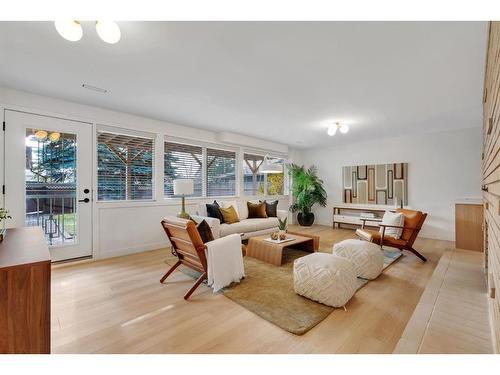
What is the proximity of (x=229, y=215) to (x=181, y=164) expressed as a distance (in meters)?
1.46

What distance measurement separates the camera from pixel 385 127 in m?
4.64

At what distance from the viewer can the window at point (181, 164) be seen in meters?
4.51

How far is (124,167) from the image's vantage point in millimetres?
3973

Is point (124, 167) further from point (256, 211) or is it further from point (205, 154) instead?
point (256, 211)

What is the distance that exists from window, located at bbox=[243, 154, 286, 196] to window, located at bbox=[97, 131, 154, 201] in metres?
2.47

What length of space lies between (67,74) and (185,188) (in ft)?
7.06

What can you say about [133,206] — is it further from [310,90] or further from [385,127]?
[385,127]

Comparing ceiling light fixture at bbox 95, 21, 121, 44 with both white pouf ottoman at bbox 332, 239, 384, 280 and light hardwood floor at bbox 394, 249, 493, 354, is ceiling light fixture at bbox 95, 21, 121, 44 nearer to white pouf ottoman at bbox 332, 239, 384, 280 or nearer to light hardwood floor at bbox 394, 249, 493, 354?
light hardwood floor at bbox 394, 249, 493, 354

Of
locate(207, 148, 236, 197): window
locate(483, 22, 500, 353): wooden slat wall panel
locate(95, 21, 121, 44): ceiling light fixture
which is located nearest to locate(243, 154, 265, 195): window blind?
locate(207, 148, 236, 197): window

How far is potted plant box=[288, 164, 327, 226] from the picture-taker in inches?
259

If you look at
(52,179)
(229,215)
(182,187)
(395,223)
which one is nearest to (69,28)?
(52,179)

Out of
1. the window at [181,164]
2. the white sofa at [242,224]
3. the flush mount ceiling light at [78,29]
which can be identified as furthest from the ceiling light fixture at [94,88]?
the white sofa at [242,224]

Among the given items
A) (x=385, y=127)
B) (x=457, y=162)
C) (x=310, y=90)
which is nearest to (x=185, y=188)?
(x=310, y=90)
